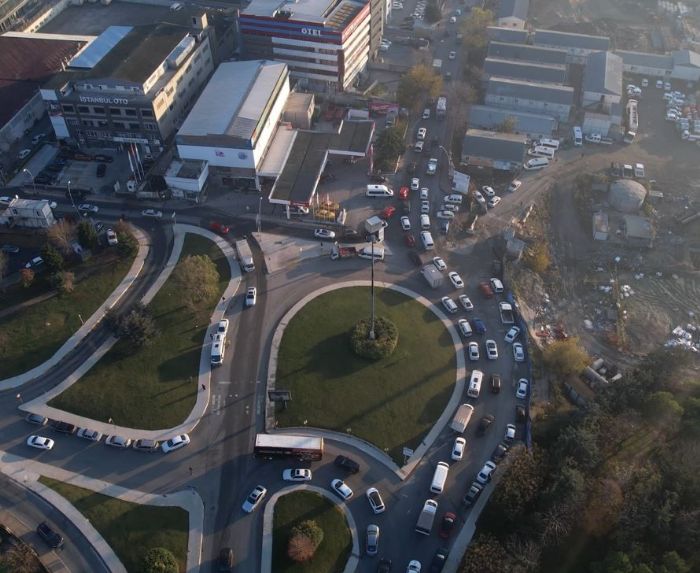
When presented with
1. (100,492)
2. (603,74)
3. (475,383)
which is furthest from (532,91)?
(100,492)

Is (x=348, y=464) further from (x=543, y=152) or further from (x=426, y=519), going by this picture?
(x=543, y=152)

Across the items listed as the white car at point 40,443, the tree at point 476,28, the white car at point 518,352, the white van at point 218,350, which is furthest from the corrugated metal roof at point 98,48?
the white car at point 518,352

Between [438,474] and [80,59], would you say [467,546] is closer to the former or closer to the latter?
[438,474]

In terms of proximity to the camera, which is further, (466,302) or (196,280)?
(466,302)

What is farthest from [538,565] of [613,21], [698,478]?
[613,21]

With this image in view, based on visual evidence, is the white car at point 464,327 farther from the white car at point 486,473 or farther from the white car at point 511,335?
the white car at point 486,473

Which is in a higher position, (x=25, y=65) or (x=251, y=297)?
(x=25, y=65)
